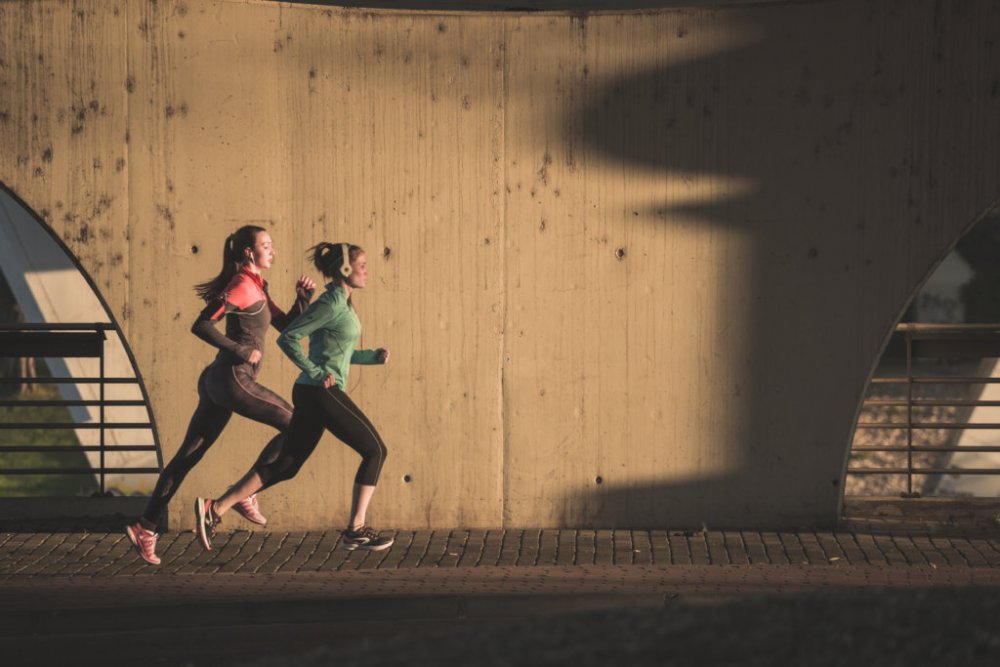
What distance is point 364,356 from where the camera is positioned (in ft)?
33.5

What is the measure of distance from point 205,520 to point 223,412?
786mm

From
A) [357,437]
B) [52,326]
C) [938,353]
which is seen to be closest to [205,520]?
[357,437]

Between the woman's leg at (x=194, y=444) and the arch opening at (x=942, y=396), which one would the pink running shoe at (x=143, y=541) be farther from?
the arch opening at (x=942, y=396)

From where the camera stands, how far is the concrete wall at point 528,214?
10.4 meters

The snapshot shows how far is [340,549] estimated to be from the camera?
991cm

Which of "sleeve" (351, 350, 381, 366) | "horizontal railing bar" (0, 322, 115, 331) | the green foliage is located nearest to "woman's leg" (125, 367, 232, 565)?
"sleeve" (351, 350, 381, 366)

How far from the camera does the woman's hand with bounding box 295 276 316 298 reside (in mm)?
10336

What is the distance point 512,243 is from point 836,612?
621 cm

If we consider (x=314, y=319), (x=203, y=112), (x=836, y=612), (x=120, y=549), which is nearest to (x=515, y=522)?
(x=314, y=319)

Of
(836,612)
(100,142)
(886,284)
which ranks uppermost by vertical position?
(100,142)

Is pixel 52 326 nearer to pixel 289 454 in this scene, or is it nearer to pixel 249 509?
pixel 249 509

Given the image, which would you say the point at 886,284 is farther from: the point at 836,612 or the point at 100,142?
the point at 836,612

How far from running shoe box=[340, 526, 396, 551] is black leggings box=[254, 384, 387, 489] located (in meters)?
0.34

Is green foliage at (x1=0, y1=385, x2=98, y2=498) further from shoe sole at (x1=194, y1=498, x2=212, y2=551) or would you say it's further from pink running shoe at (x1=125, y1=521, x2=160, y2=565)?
pink running shoe at (x1=125, y1=521, x2=160, y2=565)
